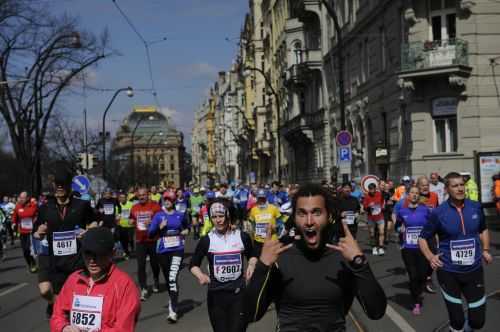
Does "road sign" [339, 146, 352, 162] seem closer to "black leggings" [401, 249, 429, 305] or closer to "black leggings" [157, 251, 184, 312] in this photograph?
"black leggings" [401, 249, 429, 305]

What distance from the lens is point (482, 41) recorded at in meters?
25.4

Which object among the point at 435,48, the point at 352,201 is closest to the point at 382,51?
the point at 435,48

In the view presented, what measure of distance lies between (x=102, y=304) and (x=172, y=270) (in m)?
6.04

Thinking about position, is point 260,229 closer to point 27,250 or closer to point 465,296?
point 465,296

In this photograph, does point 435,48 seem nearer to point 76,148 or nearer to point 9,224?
point 9,224

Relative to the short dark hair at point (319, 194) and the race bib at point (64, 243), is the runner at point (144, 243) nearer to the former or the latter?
the race bib at point (64, 243)

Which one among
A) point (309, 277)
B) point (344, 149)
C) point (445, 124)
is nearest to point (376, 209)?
point (344, 149)

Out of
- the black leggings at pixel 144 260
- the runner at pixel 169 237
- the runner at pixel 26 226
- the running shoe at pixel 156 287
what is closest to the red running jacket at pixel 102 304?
the runner at pixel 169 237

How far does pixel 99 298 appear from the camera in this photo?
4016 mm

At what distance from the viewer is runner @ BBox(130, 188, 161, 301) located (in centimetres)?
1197

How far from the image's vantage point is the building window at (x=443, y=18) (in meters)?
25.8

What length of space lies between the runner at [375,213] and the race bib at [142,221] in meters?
6.46

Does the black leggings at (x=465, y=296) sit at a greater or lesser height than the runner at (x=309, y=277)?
lesser

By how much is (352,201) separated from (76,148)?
1766 inches
